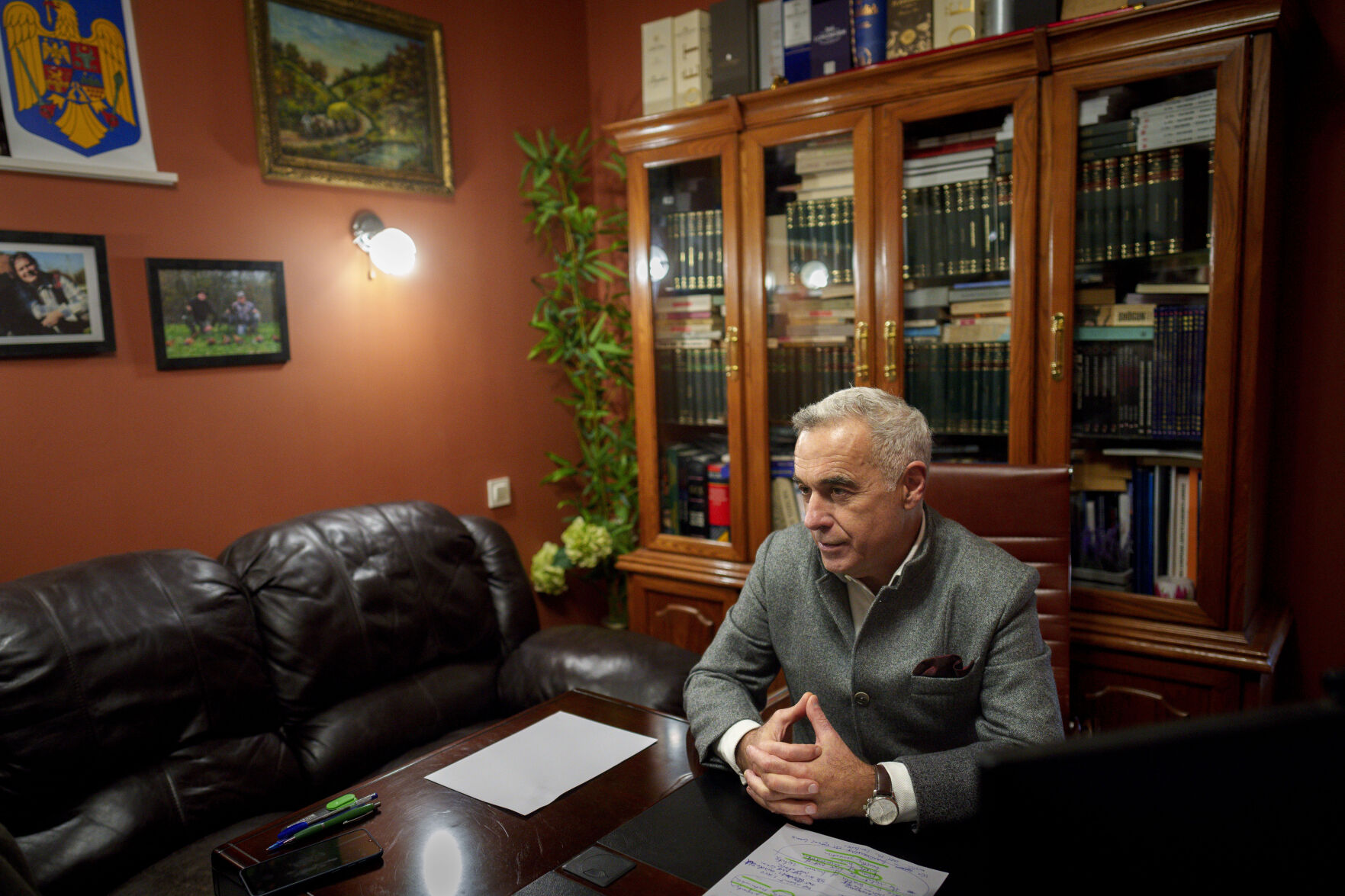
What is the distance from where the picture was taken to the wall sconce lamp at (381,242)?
8.98 feet

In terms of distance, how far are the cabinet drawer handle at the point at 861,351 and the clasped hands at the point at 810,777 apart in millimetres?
1428

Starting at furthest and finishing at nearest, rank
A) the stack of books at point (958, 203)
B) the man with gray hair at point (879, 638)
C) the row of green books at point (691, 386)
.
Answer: the row of green books at point (691, 386) → the stack of books at point (958, 203) → the man with gray hair at point (879, 638)

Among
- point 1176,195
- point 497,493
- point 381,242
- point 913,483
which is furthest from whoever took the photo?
point 497,493

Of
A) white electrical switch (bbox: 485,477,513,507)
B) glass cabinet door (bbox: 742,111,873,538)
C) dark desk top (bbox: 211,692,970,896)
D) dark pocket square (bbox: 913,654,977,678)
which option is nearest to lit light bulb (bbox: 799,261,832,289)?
glass cabinet door (bbox: 742,111,873,538)

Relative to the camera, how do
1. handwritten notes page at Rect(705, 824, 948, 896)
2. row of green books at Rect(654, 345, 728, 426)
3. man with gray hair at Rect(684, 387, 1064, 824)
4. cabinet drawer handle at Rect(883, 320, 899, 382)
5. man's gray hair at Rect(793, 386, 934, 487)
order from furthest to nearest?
row of green books at Rect(654, 345, 728, 426)
cabinet drawer handle at Rect(883, 320, 899, 382)
man's gray hair at Rect(793, 386, 934, 487)
man with gray hair at Rect(684, 387, 1064, 824)
handwritten notes page at Rect(705, 824, 948, 896)

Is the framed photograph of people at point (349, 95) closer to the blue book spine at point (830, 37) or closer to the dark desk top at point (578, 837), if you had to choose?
the blue book spine at point (830, 37)

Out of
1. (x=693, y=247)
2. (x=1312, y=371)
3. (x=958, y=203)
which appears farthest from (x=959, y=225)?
(x=1312, y=371)

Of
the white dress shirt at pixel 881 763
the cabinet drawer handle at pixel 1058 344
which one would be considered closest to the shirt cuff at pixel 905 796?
the white dress shirt at pixel 881 763

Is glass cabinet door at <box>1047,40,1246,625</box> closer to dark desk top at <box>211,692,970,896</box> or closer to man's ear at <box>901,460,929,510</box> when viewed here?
man's ear at <box>901,460,929,510</box>

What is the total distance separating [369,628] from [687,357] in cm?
136

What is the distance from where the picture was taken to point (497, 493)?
328 cm

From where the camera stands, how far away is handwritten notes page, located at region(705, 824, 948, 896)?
1000 mm

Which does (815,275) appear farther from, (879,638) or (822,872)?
(822,872)

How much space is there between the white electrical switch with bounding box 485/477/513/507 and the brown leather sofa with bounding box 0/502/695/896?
631mm
